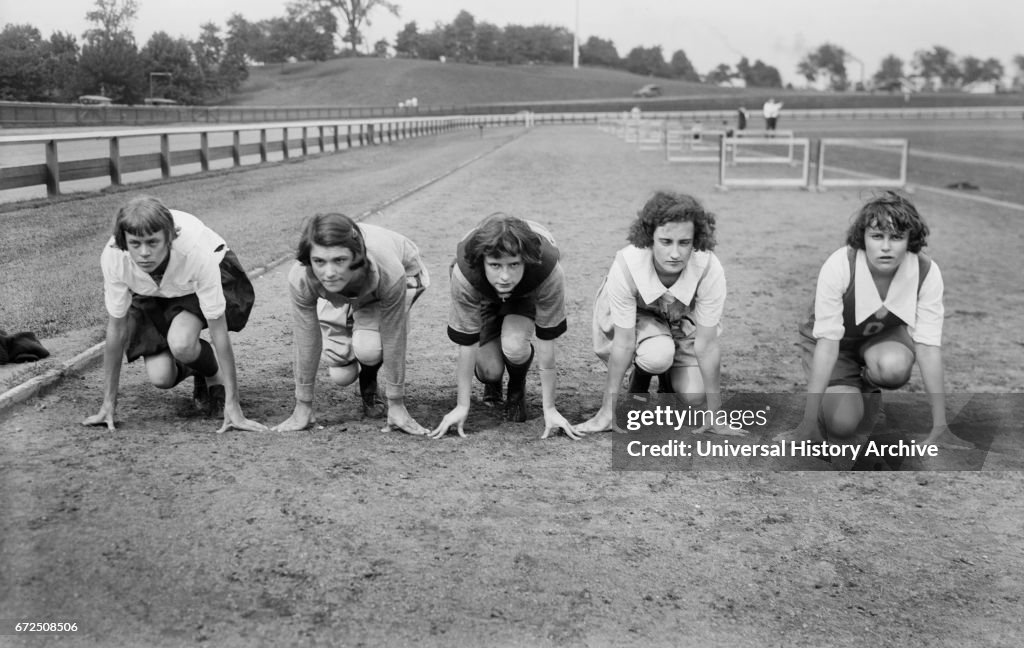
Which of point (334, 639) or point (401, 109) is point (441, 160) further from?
point (401, 109)

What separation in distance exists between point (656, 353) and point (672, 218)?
76cm

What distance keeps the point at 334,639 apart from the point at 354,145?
36.5m

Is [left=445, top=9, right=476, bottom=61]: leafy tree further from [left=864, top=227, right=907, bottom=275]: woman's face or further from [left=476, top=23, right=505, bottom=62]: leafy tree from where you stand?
[left=864, top=227, right=907, bottom=275]: woman's face

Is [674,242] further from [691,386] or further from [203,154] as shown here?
[203,154]

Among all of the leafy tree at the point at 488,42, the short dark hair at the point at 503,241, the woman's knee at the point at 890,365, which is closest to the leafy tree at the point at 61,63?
the short dark hair at the point at 503,241

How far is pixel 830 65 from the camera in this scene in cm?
15538

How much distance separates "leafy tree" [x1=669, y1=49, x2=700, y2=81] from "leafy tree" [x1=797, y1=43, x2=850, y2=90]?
17387 mm

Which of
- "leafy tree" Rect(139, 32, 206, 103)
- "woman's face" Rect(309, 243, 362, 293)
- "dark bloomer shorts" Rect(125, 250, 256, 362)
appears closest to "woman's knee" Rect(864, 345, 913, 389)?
"woman's face" Rect(309, 243, 362, 293)

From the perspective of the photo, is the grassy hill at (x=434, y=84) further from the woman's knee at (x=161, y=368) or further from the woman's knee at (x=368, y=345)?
the woman's knee at (x=368, y=345)

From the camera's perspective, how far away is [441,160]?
2939 cm

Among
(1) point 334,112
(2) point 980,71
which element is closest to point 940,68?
(2) point 980,71

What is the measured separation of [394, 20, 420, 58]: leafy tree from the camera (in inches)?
3654

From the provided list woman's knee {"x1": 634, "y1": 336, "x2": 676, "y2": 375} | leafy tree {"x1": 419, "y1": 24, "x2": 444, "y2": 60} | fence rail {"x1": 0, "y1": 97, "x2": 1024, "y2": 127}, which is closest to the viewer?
woman's knee {"x1": 634, "y1": 336, "x2": 676, "y2": 375}

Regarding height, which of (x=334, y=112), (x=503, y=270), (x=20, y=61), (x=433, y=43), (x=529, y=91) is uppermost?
(x=433, y=43)
